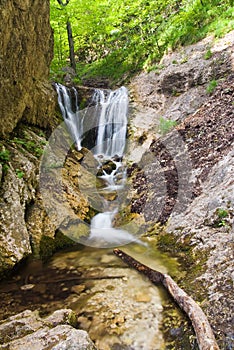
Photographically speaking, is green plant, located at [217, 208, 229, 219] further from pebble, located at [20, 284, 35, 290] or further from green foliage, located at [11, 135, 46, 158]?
green foliage, located at [11, 135, 46, 158]

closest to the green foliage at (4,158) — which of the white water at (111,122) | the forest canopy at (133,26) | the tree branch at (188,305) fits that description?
the tree branch at (188,305)

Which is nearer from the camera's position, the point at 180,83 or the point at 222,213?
the point at 222,213

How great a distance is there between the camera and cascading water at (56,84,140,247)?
7356 mm

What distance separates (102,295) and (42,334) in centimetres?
127

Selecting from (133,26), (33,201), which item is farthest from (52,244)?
(133,26)

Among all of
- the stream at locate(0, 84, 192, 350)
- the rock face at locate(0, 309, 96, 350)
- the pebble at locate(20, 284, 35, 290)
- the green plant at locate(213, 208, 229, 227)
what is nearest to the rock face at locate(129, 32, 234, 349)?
the green plant at locate(213, 208, 229, 227)

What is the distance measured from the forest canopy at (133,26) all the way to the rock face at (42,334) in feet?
37.0

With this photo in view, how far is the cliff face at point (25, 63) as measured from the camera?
18.9 ft

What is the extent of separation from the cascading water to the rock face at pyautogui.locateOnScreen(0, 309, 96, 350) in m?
3.47

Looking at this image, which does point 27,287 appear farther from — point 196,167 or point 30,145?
point 196,167

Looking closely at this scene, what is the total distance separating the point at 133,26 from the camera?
666 inches

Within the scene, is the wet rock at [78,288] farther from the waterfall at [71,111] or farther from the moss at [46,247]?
the waterfall at [71,111]

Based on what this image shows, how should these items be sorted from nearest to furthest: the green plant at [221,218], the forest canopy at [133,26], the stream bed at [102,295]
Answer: the stream bed at [102,295] < the green plant at [221,218] < the forest canopy at [133,26]

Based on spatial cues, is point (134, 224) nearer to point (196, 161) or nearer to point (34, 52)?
point (196, 161)
